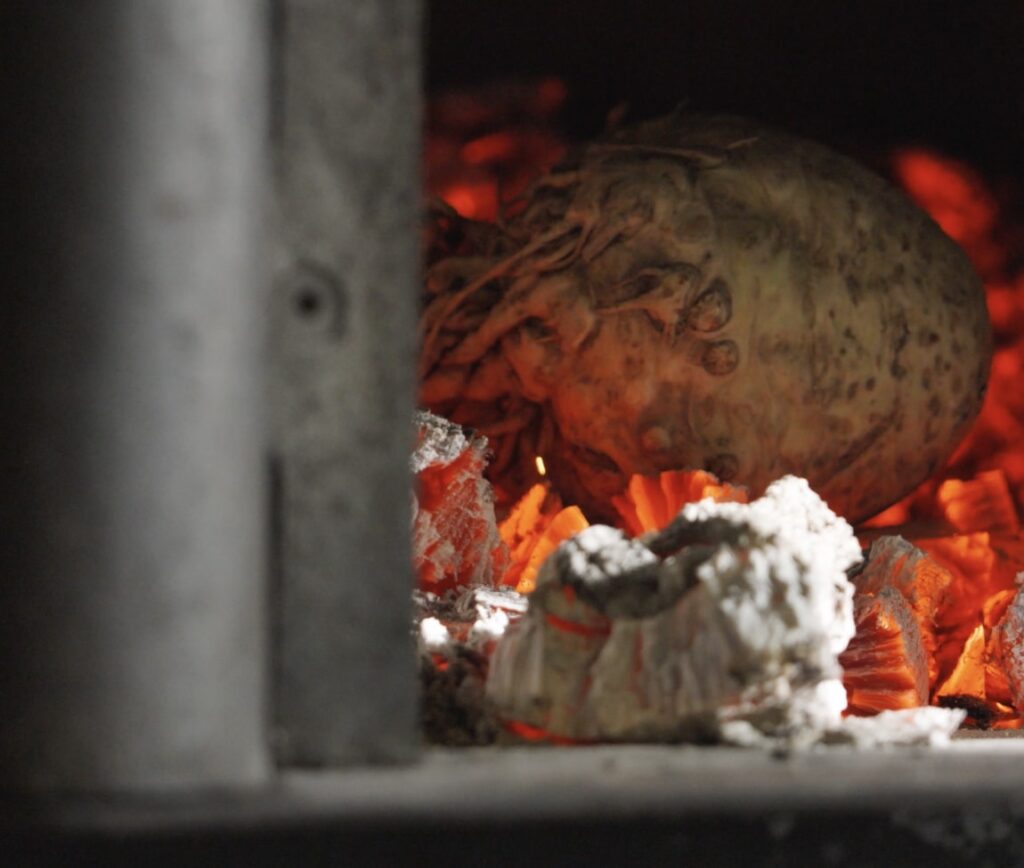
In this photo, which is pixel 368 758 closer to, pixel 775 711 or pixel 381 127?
pixel 775 711

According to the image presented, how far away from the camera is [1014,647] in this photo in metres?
2.26

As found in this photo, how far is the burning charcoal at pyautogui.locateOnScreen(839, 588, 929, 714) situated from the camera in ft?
6.66

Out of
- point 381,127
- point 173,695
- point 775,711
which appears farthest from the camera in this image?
point 775,711

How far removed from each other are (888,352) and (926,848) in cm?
150

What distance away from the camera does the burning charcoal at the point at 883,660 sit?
79.9 inches

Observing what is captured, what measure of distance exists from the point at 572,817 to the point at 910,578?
1326 millimetres

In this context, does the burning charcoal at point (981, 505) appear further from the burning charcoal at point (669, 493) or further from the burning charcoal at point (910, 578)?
the burning charcoal at point (669, 493)

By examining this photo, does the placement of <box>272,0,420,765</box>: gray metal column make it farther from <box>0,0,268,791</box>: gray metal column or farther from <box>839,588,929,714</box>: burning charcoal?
<box>839,588,929,714</box>: burning charcoal

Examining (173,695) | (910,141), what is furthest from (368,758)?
(910,141)

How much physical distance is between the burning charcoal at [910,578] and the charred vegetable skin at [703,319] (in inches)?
11.0

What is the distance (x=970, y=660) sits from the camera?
237 cm

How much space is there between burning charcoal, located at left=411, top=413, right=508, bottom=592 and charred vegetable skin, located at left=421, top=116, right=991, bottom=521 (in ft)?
1.28

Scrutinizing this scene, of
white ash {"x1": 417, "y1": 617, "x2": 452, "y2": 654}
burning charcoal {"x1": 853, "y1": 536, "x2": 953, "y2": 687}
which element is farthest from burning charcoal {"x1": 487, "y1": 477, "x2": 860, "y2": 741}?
burning charcoal {"x1": 853, "y1": 536, "x2": 953, "y2": 687}

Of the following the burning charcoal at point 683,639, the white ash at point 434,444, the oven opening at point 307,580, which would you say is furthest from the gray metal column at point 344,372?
the white ash at point 434,444
